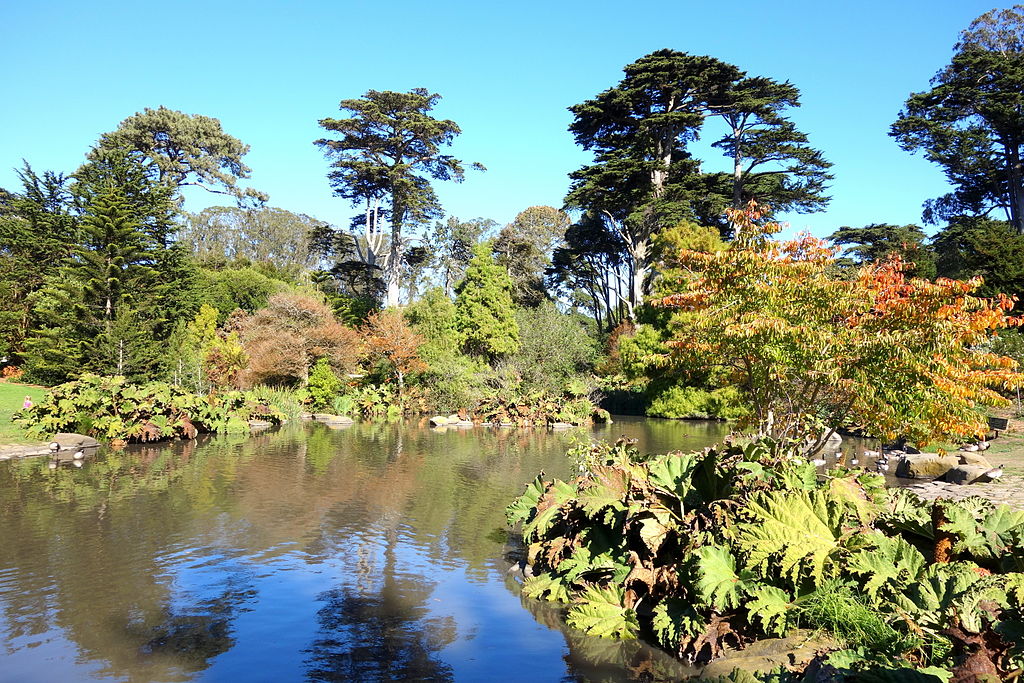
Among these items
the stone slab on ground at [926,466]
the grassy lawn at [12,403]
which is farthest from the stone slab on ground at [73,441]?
the stone slab on ground at [926,466]

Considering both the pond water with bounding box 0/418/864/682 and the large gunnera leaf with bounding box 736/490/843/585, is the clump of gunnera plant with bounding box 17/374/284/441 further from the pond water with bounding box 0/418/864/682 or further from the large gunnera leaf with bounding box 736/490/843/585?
the large gunnera leaf with bounding box 736/490/843/585

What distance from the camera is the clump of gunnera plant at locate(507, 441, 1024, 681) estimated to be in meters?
3.33

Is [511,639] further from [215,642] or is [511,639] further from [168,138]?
[168,138]

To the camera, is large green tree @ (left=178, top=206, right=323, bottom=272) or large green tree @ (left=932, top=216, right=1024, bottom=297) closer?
large green tree @ (left=932, top=216, right=1024, bottom=297)

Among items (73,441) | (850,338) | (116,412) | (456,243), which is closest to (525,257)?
(456,243)

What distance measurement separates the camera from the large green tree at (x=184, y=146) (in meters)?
40.0

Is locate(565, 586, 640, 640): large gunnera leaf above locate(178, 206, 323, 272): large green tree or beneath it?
beneath

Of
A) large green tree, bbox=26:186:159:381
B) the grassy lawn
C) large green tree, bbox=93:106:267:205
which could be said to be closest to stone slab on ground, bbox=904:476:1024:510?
the grassy lawn

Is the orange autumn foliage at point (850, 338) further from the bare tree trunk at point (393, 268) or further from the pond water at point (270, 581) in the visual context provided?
the bare tree trunk at point (393, 268)

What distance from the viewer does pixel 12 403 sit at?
19094 millimetres

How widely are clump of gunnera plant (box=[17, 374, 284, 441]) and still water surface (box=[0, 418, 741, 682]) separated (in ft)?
9.19

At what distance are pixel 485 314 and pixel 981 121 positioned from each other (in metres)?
26.2

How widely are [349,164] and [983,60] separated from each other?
1199 inches

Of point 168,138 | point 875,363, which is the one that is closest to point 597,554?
point 875,363
